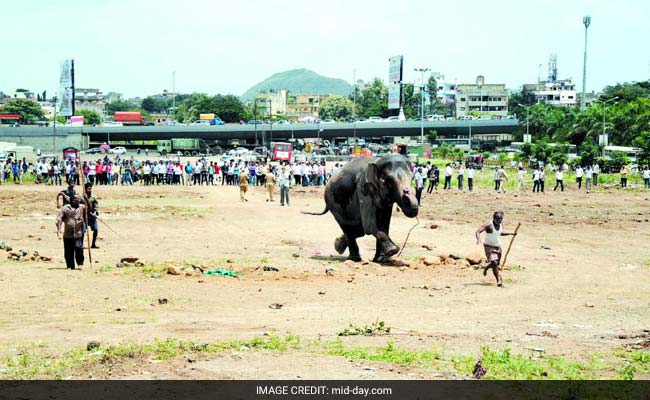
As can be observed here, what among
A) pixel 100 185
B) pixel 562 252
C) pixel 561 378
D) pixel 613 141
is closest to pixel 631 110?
pixel 613 141

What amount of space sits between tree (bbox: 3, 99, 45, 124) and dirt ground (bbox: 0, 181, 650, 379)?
155625 mm

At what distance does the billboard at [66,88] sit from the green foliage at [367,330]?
109 meters

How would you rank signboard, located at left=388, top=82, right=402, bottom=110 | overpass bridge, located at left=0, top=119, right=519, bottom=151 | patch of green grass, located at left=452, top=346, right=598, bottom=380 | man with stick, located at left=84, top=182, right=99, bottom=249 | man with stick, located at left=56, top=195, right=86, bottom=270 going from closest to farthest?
patch of green grass, located at left=452, top=346, right=598, bottom=380 < man with stick, located at left=56, top=195, right=86, bottom=270 < man with stick, located at left=84, top=182, right=99, bottom=249 < signboard, located at left=388, top=82, right=402, bottom=110 < overpass bridge, located at left=0, top=119, right=519, bottom=151

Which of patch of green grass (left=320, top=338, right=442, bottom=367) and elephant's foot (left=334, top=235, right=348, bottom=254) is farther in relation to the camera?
elephant's foot (left=334, top=235, right=348, bottom=254)

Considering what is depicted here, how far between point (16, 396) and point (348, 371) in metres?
3.26

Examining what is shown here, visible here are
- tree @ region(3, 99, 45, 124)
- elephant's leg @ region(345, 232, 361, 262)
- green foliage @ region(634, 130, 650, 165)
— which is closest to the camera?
elephant's leg @ region(345, 232, 361, 262)

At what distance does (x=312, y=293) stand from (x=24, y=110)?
6989 inches

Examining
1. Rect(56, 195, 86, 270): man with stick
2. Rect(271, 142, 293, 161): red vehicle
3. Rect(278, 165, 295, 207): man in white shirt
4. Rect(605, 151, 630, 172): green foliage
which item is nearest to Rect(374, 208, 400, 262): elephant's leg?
Rect(56, 195, 86, 270): man with stick

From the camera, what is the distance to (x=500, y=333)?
1192 cm

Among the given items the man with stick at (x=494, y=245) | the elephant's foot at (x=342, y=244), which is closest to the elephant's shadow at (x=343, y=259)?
the elephant's foot at (x=342, y=244)

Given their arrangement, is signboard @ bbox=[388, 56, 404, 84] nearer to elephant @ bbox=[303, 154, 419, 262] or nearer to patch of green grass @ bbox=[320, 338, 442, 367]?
elephant @ bbox=[303, 154, 419, 262]

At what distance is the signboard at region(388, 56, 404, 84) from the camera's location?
107419 millimetres

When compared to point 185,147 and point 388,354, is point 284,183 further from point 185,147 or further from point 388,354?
point 185,147

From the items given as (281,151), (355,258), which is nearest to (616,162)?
(281,151)
